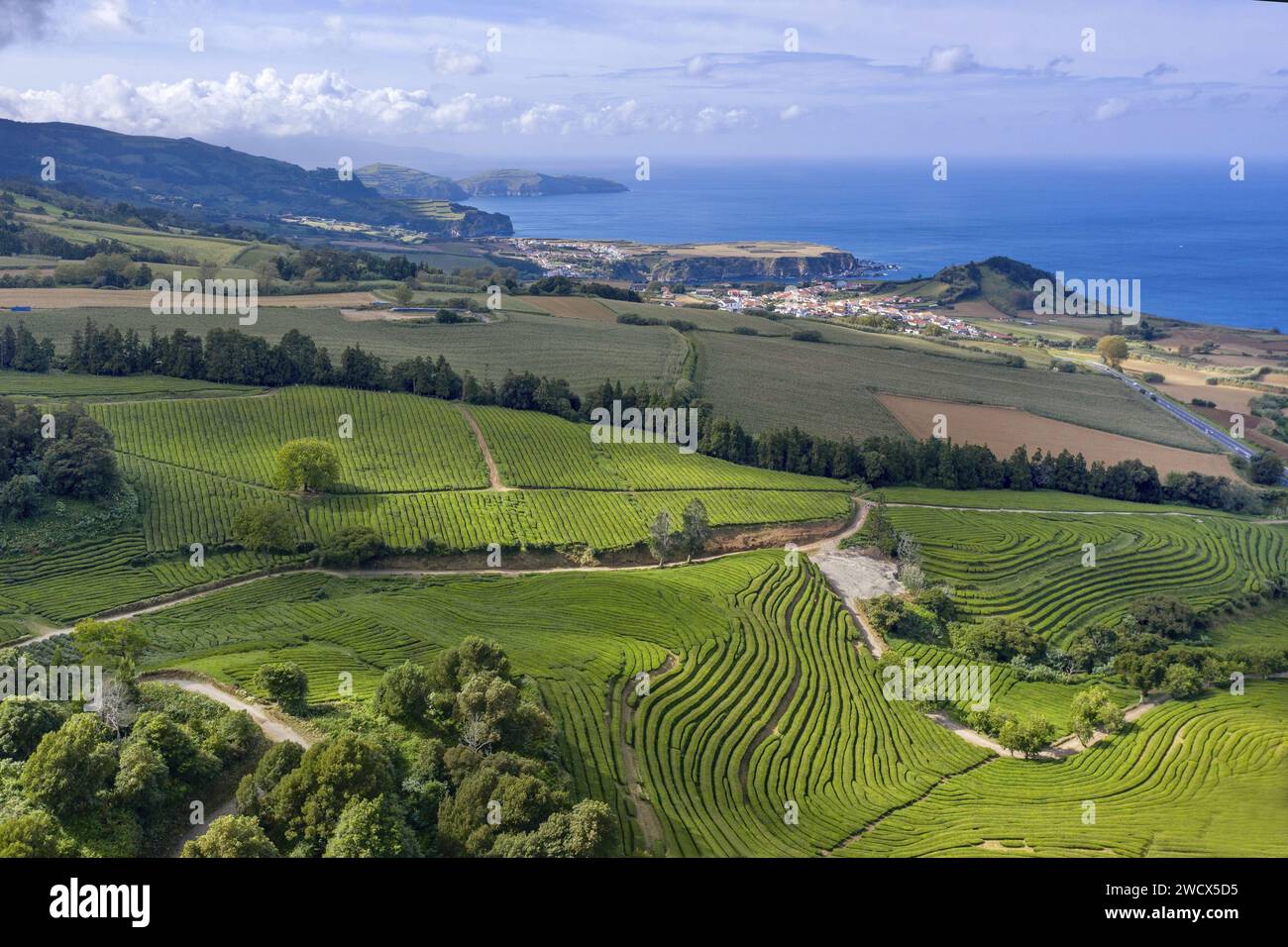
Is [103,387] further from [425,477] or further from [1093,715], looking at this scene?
[1093,715]

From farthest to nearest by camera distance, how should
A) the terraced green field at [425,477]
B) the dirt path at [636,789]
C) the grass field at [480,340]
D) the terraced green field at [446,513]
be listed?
1. the grass field at [480,340]
2. the terraced green field at [425,477]
3. the terraced green field at [446,513]
4. the dirt path at [636,789]

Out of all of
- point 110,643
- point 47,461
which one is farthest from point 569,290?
point 110,643

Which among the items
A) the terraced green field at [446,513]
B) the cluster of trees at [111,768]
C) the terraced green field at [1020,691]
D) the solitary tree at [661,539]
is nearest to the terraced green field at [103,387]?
the terraced green field at [446,513]

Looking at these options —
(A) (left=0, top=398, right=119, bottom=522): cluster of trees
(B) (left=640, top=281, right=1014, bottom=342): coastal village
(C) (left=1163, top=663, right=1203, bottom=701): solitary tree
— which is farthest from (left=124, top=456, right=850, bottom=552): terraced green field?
(B) (left=640, top=281, right=1014, bottom=342): coastal village

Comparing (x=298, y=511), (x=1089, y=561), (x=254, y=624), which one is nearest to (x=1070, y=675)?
(x=1089, y=561)

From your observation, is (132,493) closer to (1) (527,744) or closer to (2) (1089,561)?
(1) (527,744)

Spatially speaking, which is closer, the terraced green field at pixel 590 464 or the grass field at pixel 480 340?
the terraced green field at pixel 590 464

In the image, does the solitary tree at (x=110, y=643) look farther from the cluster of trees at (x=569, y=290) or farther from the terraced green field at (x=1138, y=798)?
the cluster of trees at (x=569, y=290)
